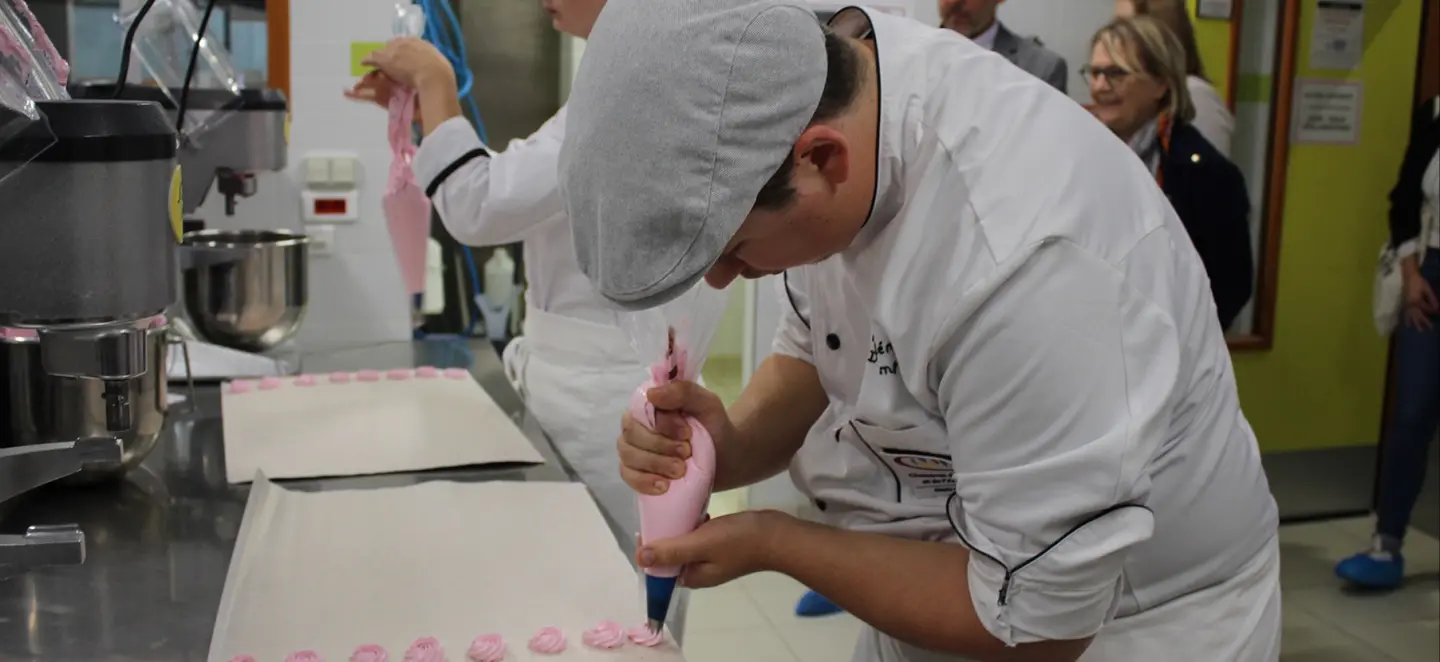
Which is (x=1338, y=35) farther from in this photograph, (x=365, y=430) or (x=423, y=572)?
(x=423, y=572)

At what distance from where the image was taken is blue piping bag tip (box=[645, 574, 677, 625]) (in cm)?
104

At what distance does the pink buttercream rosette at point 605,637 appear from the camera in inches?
41.8

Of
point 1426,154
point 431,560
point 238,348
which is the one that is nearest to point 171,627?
point 431,560

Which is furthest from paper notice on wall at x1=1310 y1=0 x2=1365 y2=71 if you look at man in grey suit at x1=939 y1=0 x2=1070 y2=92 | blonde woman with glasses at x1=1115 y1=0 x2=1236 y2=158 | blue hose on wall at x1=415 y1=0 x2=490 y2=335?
blue hose on wall at x1=415 y1=0 x2=490 y2=335

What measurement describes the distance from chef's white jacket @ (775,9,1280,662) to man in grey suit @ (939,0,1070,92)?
237 centimetres

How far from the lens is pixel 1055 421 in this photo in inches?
32.5

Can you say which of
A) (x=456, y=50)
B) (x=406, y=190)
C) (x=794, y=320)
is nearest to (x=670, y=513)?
(x=794, y=320)

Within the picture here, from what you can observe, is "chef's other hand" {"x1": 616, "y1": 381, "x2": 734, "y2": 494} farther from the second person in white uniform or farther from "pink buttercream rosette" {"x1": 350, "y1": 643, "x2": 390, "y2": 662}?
the second person in white uniform

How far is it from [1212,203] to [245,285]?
2291 mm

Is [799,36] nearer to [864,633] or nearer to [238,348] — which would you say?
[864,633]

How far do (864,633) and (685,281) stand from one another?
0.62 metres

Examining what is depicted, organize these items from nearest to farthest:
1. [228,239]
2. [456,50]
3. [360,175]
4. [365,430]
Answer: [365,430]
[228,239]
[360,175]
[456,50]

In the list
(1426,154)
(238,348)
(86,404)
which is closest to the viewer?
(86,404)

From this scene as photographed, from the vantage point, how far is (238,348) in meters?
2.20
